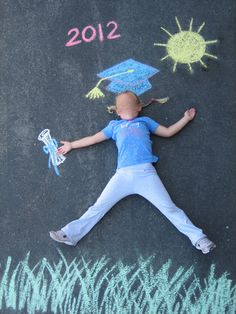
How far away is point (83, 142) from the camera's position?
2914 millimetres

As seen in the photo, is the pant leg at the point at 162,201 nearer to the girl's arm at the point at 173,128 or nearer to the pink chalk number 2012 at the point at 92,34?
the girl's arm at the point at 173,128

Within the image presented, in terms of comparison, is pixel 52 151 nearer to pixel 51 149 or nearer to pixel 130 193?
pixel 51 149

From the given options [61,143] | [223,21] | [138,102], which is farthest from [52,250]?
[223,21]

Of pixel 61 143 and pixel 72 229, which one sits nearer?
pixel 72 229

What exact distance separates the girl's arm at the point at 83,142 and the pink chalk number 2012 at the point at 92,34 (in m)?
0.69

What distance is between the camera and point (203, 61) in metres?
2.94

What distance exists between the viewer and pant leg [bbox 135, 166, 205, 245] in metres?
2.63

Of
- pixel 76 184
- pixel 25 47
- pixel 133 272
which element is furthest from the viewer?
pixel 25 47

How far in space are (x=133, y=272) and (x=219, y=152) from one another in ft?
3.07

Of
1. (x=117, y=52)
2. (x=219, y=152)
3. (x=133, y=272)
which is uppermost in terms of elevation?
(x=117, y=52)

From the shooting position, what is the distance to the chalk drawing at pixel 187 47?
295cm

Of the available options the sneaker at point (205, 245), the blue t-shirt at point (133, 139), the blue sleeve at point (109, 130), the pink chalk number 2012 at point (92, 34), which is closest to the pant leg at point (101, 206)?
the blue t-shirt at point (133, 139)

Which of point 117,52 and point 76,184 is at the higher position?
point 117,52

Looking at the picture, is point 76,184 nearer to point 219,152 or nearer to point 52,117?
point 52,117
